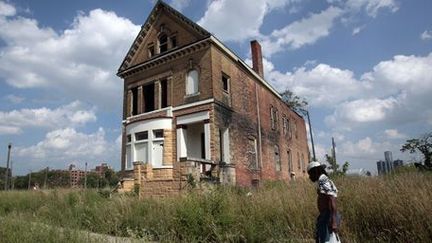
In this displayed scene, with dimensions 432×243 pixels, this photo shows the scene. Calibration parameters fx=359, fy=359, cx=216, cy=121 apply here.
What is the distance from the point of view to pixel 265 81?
2748 centimetres

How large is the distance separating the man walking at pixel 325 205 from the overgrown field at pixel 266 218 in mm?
1652

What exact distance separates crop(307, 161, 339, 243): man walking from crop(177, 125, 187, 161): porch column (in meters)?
14.3

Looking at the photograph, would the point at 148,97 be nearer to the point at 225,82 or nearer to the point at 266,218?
the point at 225,82

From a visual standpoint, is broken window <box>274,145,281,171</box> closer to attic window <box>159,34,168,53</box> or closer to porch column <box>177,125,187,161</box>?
porch column <box>177,125,187,161</box>

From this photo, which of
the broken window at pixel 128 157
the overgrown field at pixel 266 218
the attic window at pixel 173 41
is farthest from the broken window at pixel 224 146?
the overgrown field at pixel 266 218

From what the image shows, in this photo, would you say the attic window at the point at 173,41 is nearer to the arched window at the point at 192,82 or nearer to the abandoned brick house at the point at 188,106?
the abandoned brick house at the point at 188,106

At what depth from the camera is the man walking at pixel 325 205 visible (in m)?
5.34

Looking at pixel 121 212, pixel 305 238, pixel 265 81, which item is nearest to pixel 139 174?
pixel 121 212

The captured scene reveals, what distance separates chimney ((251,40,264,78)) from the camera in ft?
92.3

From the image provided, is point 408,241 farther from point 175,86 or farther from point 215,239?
point 175,86

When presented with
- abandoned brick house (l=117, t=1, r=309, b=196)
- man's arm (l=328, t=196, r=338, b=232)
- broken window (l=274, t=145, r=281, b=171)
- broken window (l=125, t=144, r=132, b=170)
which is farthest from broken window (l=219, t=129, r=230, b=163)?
man's arm (l=328, t=196, r=338, b=232)

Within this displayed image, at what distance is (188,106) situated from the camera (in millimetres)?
19953

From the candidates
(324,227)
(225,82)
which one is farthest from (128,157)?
(324,227)

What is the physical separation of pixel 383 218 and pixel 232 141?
1368 cm
